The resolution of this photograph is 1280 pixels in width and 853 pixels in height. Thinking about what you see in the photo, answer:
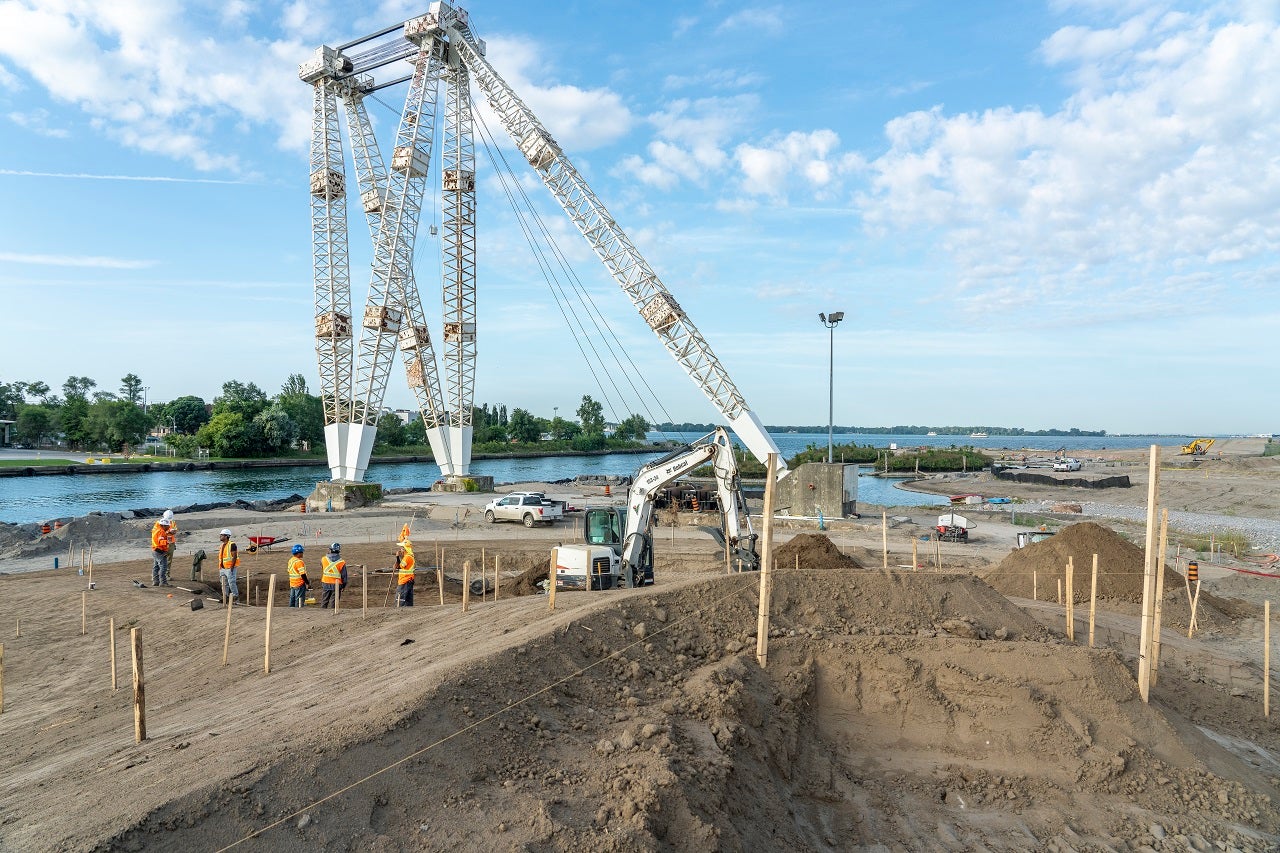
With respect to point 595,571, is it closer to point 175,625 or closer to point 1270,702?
point 175,625

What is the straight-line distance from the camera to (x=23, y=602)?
17.8 meters

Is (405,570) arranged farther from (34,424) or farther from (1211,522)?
(34,424)

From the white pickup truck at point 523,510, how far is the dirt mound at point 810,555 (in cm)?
1581

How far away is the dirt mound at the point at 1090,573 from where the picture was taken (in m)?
19.0

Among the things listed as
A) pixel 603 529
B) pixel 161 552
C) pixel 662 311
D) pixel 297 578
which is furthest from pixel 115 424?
pixel 603 529

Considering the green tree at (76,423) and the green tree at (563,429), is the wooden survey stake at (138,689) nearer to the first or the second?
the green tree at (76,423)

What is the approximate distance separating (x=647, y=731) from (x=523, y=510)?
2889 cm

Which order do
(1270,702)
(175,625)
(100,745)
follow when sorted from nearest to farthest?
(100,745)
(1270,702)
(175,625)

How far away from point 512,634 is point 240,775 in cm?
475

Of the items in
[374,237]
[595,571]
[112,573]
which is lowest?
[112,573]

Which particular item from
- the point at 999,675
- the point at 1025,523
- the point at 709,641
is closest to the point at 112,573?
the point at 709,641

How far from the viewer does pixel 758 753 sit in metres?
8.00

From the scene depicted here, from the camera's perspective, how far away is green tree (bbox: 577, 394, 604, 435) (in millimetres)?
157250

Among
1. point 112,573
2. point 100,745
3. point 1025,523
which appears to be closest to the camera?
point 100,745
